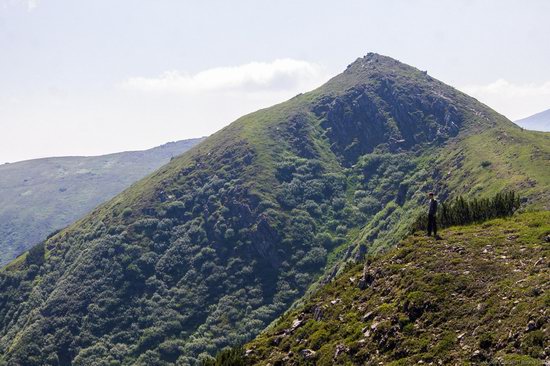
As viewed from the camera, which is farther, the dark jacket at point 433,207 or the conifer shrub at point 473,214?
the conifer shrub at point 473,214

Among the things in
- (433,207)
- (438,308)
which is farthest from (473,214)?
(438,308)

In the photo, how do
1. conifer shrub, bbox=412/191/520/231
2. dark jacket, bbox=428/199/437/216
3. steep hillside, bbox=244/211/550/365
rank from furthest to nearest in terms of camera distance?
conifer shrub, bbox=412/191/520/231
dark jacket, bbox=428/199/437/216
steep hillside, bbox=244/211/550/365

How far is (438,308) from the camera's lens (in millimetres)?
29719

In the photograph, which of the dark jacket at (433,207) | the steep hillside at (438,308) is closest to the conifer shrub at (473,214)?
the steep hillside at (438,308)

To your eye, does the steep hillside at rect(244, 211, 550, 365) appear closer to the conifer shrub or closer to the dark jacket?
the dark jacket

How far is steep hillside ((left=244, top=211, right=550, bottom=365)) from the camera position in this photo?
2483cm

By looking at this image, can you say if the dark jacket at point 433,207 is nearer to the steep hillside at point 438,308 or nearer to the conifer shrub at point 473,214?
the steep hillside at point 438,308

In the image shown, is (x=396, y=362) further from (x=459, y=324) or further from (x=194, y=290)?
(x=194, y=290)

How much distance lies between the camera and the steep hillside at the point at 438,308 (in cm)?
2483

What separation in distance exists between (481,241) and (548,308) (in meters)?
12.2

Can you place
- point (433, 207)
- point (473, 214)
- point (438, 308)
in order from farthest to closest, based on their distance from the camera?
point (473, 214) < point (433, 207) < point (438, 308)

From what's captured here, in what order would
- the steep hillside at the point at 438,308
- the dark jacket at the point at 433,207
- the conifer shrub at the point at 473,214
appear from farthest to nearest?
the conifer shrub at the point at 473,214 → the dark jacket at the point at 433,207 → the steep hillside at the point at 438,308

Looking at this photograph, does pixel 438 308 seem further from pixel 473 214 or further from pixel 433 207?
pixel 473 214

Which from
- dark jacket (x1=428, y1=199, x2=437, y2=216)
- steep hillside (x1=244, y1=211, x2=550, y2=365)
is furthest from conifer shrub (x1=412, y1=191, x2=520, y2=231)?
dark jacket (x1=428, y1=199, x2=437, y2=216)
